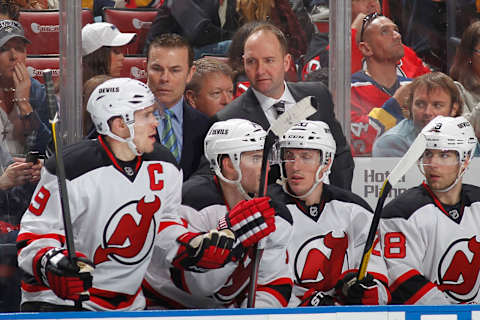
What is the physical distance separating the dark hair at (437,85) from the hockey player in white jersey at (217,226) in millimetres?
671

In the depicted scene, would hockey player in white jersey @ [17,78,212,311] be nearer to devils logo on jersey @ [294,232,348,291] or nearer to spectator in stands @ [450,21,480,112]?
devils logo on jersey @ [294,232,348,291]

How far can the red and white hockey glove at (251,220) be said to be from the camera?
10.3ft

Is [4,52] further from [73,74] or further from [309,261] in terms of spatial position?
[309,261]

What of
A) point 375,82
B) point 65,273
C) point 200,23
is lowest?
point 65,273

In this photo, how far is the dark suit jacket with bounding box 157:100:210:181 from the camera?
133 inches

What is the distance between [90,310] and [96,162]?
51 centimetres

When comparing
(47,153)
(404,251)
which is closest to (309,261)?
(404,251)

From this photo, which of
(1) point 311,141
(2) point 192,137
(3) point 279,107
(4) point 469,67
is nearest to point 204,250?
(2) point 192,137

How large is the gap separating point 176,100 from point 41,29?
22.0 inches

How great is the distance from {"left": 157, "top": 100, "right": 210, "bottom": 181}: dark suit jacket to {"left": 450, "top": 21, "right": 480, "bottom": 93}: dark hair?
39.6 inches

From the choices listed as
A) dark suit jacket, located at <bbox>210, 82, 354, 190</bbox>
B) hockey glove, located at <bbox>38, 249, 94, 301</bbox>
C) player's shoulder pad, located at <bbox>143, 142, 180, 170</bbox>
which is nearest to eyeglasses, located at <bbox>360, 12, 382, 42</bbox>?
dark suit jacket, located at <bbox>210, 82, 354, 190</bbox>

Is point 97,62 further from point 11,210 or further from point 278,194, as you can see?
point 278,194

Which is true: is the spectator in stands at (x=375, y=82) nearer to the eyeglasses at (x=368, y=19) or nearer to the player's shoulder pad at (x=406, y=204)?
the eyeglasses at (x=368, y=19)

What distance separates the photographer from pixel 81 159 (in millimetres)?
3088
